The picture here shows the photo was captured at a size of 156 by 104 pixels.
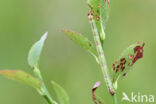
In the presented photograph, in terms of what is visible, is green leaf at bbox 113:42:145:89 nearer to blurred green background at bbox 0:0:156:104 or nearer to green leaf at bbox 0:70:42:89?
green leaf at bbox 0:70:42:89

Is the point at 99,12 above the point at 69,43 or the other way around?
the other way around

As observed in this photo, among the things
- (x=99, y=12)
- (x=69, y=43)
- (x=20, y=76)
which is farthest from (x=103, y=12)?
(x=69, y=43)

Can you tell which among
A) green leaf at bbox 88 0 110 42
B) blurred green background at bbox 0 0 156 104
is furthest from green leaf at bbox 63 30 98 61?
blurred green background at bbox 0 0 156 104

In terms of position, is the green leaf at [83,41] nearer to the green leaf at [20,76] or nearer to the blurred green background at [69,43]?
the green leaf at [20,76]

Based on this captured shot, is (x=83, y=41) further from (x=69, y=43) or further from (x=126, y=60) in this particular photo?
(x=69, y=43)

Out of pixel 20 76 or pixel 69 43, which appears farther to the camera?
pixel 69 43

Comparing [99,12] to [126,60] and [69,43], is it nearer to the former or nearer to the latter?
[126,60]

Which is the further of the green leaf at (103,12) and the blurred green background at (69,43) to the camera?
the blurred green background at (69,43)

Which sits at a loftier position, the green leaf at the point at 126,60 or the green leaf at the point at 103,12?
the green leaf at the point at 103,12

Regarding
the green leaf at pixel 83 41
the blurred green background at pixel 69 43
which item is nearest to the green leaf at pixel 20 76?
the green leaf at pixel 83 41
